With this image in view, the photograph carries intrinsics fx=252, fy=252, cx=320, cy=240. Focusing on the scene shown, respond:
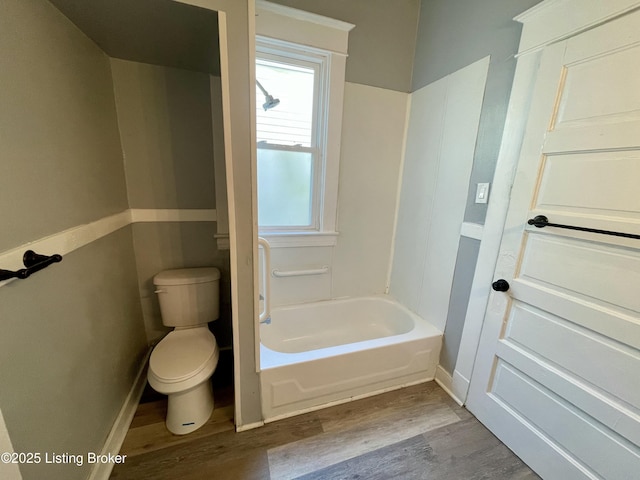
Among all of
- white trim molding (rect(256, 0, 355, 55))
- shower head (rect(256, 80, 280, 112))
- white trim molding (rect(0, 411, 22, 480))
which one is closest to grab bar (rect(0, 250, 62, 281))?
white trim molding (rect(0, 411, 22, 480))

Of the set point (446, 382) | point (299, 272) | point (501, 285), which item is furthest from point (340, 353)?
point (501, 285)

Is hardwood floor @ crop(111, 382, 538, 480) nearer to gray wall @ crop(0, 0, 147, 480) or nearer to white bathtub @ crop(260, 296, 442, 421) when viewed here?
white bathtub @ crop(260, 296, 442, 421)

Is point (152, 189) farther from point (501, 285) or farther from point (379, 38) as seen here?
point (501, 285)

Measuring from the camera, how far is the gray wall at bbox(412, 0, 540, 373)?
4.31ft

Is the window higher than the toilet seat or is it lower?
higher

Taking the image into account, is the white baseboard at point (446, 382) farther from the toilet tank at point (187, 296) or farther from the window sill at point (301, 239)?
the toilet tank at point (187, 296)

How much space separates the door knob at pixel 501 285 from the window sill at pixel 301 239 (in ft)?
3.54

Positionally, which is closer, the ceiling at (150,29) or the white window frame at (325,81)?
the ceiling at (150,29)

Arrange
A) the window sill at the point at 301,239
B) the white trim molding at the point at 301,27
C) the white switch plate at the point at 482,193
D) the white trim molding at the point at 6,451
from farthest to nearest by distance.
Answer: the window sill at the point at 301,239
the white trim molding at the point at 301,27
the white switch plate at the point at 482,193
the white trim molding at the point at 6,451

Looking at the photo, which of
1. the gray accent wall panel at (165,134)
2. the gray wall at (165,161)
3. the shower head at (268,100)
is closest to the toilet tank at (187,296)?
the gray wall at (165,161)

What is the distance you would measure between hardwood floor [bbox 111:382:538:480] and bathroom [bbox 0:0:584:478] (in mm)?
170

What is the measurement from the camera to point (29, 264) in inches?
29.8

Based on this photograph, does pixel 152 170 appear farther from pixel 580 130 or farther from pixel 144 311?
pixel 580 130

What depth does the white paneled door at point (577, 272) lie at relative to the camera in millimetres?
917
